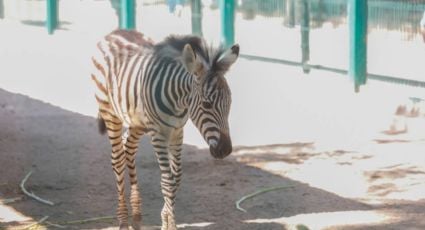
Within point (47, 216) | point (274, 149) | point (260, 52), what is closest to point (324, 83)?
point (260, 52)

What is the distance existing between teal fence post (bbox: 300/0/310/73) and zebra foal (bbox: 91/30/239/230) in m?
6.41

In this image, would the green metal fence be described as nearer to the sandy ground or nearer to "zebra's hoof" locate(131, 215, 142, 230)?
the sandy ground

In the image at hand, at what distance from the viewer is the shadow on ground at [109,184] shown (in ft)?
23.3

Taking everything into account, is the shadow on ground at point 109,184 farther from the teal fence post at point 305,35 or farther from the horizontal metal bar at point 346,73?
the teal fence post at point 305,35

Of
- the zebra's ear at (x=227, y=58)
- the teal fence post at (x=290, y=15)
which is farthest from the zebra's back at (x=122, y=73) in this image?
the teal fence post at (x=290, y=15)

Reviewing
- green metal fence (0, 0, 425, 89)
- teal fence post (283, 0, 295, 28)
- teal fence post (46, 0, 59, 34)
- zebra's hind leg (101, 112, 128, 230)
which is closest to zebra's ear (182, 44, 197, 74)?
zebra's hind leg (101, 112, 128, 230)

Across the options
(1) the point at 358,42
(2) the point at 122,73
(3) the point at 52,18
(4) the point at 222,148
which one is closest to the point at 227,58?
(4) the point at 222,148

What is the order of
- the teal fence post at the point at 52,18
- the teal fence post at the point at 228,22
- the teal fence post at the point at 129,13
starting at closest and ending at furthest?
the teal fence post at the point at 228,22, the teal fence post at the point at 129,13, the teal fence post at the point at 52,18

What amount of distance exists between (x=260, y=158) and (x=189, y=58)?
11.6 ft

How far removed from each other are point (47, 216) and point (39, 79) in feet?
24.2

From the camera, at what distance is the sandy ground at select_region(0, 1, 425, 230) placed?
7.09m

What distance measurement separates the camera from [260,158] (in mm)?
9117

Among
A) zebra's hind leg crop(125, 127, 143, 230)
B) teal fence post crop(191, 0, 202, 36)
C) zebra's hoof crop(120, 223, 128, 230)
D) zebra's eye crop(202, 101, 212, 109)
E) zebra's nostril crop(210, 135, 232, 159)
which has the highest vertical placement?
teal fence post crop(191, 0, 202, 36)

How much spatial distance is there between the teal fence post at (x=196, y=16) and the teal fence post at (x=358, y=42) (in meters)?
3.26
